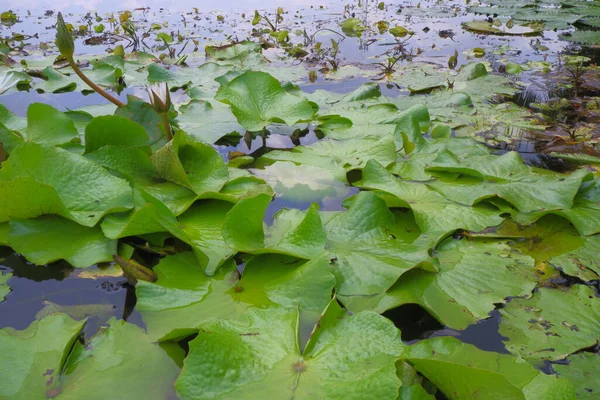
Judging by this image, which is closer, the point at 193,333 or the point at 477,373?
the point at 477,373

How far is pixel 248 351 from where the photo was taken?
0.71 meters

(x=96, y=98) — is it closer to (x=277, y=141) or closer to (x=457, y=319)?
(x=277, y=141)

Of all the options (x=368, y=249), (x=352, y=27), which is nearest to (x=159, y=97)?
(x=368, y=249)

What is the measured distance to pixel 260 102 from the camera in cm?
165

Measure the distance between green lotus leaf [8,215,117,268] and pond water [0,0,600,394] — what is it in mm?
32

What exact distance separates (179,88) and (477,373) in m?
2.00

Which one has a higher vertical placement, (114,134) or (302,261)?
(114,134)

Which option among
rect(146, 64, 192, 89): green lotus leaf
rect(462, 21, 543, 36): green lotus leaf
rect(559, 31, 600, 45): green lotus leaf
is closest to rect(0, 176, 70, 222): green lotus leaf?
rect(146, 64, 192, 89): green lotus leaf

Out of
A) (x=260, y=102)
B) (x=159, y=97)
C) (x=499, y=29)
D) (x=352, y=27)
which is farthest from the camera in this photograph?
(x=352, y=27)

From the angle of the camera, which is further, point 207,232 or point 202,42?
point 202,42

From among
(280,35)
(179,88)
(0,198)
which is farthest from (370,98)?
(280,35)

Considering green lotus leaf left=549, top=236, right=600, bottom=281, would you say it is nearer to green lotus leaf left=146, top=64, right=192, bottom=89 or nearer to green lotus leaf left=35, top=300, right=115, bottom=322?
green lotus leaf left=35, top=300, right=115, bottom=322

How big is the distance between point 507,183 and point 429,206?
24 cm

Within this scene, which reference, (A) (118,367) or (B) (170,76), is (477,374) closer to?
(A) (118,367)
